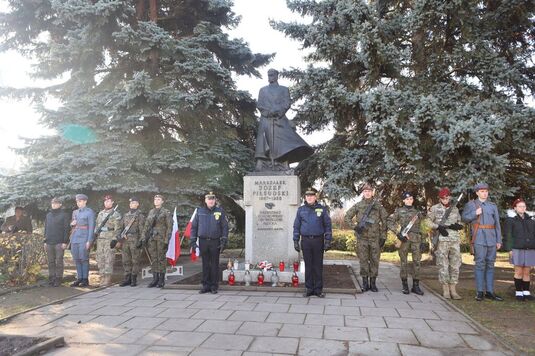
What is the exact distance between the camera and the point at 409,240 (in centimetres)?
762

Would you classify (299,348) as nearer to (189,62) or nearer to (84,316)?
(84,316)

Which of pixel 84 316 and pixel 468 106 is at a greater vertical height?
pixel 468 106

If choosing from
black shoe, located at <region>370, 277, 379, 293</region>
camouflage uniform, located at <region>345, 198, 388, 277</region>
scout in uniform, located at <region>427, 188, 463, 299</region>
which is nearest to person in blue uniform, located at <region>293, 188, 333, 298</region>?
camouflage uniform, located at <region>345, 198, 388, 277</region>

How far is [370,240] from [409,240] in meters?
0.74

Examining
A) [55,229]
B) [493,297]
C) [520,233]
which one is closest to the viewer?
[493,297]

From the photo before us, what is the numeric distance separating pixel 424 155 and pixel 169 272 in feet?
23.6

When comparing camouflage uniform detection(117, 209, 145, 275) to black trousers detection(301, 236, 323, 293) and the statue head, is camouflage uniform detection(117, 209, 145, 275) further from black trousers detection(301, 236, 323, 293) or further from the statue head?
the statue head

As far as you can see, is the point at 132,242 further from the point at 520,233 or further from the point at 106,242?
the point at 520,233

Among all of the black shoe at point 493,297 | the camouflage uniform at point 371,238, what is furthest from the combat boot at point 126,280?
the black shoe at point 493,297

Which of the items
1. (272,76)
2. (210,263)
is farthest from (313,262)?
(272,76)

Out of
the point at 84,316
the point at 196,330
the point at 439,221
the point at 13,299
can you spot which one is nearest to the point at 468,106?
the point at 439,221

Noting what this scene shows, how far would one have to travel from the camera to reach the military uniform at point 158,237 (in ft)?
27.1

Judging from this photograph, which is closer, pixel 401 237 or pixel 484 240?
pixel 484 240

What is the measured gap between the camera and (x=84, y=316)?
5680mm
